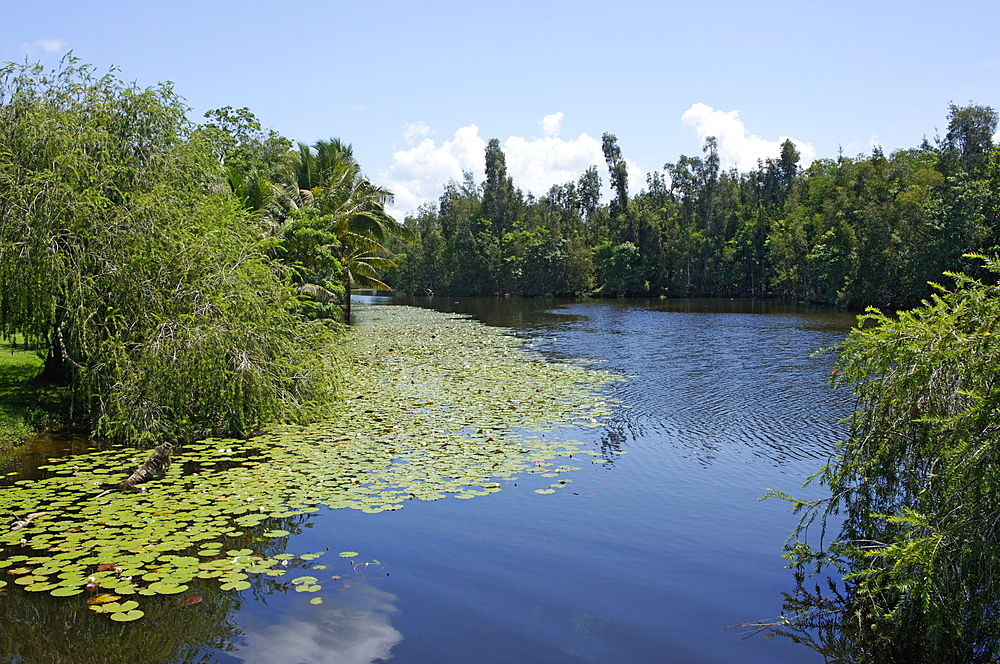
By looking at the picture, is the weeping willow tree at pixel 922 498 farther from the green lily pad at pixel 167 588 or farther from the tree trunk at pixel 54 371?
the tree trunk at pixel 54 371

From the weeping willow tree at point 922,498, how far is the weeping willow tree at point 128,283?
8672mm

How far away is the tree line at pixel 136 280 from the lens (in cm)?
1068

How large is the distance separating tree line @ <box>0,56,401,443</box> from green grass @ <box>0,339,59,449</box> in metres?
0.31

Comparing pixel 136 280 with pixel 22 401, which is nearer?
pixel 136 280

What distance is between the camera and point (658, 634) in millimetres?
5961

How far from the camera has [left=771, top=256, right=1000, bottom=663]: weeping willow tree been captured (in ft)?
15.6

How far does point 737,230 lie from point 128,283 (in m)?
78.9

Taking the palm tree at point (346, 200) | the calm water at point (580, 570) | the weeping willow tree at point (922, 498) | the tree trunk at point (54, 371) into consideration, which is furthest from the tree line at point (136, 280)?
the palm tree at point (346, 200)

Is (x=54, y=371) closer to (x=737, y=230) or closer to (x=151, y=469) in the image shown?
(x=151, y=469)

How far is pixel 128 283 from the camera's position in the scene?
1112 centimetres

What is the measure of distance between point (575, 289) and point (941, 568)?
80.7 meters

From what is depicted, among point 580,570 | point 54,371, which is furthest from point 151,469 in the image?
point 54,371

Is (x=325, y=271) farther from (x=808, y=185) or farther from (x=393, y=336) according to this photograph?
(x=808, y=185)

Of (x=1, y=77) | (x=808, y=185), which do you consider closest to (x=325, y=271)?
(x=1, y=77)
